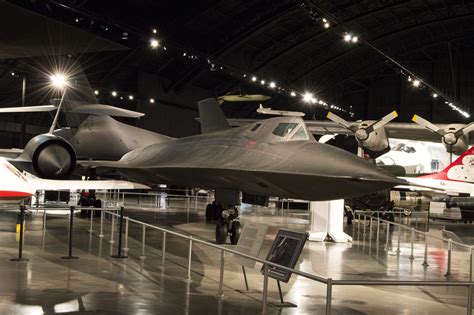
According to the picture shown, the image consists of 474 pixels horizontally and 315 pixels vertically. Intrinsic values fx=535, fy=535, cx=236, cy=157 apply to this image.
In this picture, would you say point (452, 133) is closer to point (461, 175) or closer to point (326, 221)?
point (461, 175)

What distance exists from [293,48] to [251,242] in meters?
29.0

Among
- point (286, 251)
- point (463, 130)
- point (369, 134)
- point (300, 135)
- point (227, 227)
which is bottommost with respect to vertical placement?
point (227, 227)

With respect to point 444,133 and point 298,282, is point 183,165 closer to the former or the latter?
point 298,282

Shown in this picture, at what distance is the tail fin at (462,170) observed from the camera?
64.5ft

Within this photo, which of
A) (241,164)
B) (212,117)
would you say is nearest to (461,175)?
(212,117)

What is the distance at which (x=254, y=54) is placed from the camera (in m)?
35.8

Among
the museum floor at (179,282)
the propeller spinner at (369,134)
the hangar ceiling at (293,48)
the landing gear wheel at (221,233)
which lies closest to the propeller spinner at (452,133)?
the propeller spinner at (369,134)

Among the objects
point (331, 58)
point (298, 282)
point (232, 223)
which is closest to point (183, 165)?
point (232, 223)

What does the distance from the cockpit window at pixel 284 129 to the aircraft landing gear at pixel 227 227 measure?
85.7 inches

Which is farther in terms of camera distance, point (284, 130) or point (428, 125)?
point (428, 125)

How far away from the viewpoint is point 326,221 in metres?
14.2

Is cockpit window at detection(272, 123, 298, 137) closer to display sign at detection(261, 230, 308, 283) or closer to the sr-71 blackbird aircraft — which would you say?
the sr-71 blackbird aircraft

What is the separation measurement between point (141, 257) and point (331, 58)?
30.4 meters

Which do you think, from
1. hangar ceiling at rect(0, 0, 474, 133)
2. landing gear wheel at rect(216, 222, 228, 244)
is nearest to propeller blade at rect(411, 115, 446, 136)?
hangar ceiling at rect(0, 0, 474, 133)
